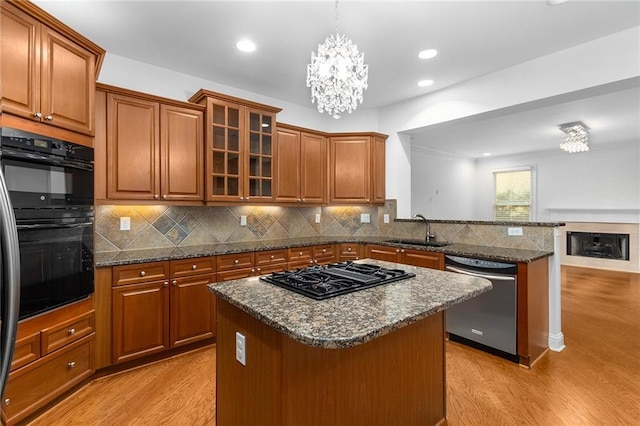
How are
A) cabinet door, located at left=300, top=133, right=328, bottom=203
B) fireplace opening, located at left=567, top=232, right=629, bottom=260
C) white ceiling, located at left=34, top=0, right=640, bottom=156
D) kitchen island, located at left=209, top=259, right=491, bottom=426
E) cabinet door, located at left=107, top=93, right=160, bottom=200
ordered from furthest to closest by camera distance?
fireplace opening, located at left=567, top=232, right=629, bottom=260 < cabinet door, located at left=300, top=133, right=328, bottom=203 < cabinet door, located at left=107, top=93, right=160, bottom=200 < white ceiling, located at left=34, top=0, right=640, bottom=156 < kitchen island, located at left=209, top=259, right=491, bottom=426

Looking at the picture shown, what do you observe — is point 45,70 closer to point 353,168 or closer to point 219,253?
point 219,253

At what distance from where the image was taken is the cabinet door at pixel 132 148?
104 inches

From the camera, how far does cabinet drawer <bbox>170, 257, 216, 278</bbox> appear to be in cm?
270

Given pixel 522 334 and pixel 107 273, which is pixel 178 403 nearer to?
pixel 107 273

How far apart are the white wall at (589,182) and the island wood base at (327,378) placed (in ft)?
23.5

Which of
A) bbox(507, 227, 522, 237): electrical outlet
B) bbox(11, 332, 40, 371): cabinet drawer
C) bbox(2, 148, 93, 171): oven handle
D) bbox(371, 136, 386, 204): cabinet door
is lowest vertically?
bbox(11, 332, 40, 371): cabinet drawer

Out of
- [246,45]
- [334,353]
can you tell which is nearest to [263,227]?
[246,45]

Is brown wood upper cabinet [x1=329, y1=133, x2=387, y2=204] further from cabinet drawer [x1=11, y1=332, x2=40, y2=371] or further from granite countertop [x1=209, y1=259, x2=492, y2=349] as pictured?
cabinet drawer [x1=11, y1=332, x2=40, y2=371]

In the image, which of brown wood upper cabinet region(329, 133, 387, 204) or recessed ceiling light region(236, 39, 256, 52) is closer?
recessed ceiling light region(236, 39, 256, 52)

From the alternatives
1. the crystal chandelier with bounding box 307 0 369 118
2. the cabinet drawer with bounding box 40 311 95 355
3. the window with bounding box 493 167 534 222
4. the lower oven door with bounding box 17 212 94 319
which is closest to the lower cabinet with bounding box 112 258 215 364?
the cabinet drawer with bounding box 40 311 95 355

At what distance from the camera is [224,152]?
10.6 ft

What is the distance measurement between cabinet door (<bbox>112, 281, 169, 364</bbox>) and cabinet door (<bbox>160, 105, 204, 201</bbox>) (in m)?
0.87

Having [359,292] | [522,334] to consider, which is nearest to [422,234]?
[522,334]

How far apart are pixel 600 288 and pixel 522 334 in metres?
3.69
